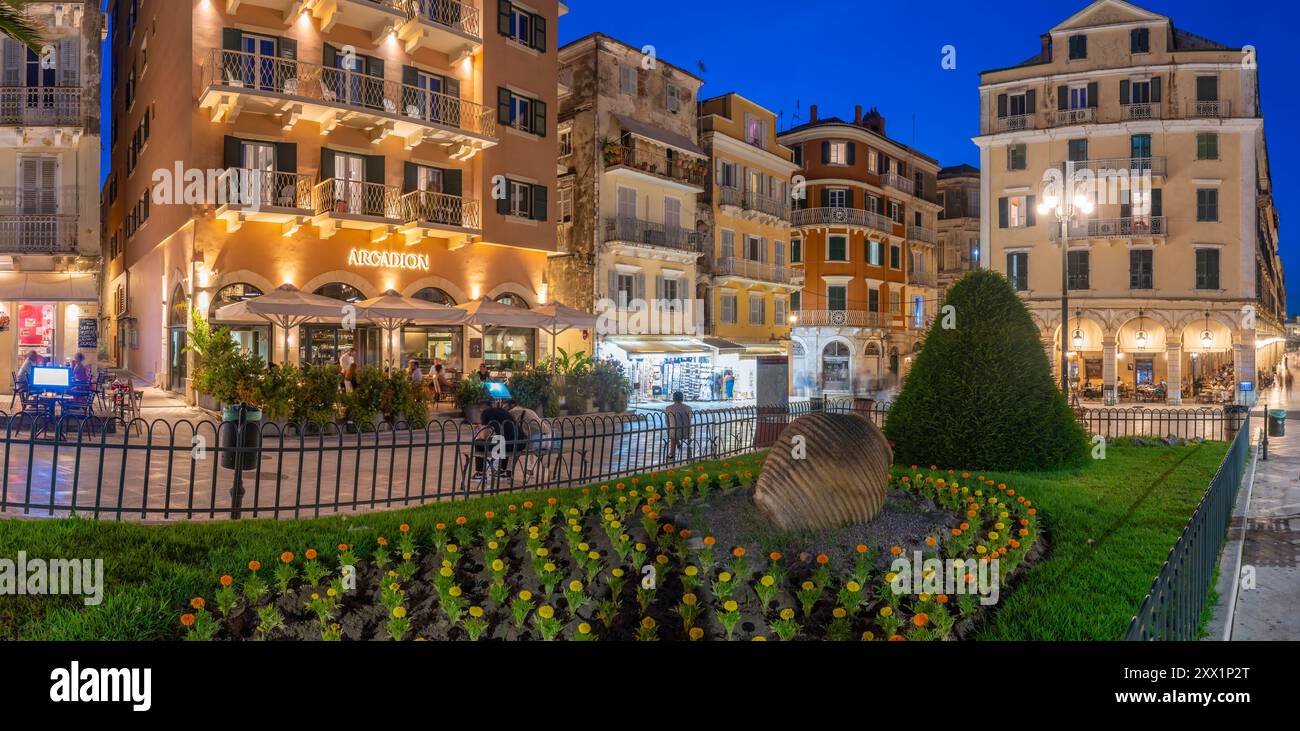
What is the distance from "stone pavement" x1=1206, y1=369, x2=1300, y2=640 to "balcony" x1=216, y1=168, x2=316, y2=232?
72.2 ft

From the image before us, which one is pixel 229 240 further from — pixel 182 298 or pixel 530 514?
pixel 530 514

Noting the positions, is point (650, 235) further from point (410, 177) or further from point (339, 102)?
point (339, 102)

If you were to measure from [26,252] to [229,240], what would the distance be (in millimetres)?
8923

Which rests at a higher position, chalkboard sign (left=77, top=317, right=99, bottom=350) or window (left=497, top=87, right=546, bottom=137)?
window (left=497, top=87, right=546, bottom=137)

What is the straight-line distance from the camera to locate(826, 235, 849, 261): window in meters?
50.2

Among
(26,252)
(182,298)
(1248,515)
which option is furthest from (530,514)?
(26,252)

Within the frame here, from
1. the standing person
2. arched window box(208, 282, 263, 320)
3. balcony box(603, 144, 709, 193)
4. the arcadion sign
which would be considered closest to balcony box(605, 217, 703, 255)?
balcony box(603, 144, 709, 193)

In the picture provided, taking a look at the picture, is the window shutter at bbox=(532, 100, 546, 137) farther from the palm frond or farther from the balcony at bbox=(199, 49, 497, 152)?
the palm frond

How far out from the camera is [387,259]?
26.2 metres

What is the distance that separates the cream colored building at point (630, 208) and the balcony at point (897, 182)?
58.8 ft

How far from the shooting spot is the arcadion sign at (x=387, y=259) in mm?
25531

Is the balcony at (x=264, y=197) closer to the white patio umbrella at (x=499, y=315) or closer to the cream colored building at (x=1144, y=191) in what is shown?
the white patio umbrella at (x=499, y=315)

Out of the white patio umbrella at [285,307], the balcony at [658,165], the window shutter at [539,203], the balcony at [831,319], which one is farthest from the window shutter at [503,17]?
the balcony at [831,319]

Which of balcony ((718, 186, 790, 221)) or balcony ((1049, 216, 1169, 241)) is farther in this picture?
balcony ((718, 186, 790, 221))
